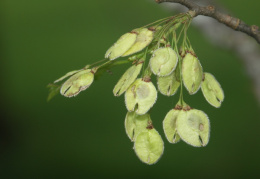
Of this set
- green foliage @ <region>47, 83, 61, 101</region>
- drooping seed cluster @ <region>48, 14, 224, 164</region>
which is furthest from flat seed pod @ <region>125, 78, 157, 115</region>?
green foliage @ <region>47, 83, 61, 101</region>

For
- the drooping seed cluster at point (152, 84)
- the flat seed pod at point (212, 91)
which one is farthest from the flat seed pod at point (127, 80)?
the flat seed pod at point (212, 91)

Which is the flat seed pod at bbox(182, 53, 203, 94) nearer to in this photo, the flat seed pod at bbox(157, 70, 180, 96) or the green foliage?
the flat seed pod at bbox(157, 70, 180, 96)

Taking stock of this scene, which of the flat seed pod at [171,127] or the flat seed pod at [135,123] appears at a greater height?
the flat seed pod at [135,123]

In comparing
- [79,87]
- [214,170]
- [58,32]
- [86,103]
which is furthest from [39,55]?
[79,87]

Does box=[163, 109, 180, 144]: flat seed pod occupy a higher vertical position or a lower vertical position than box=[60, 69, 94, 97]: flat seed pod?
lower

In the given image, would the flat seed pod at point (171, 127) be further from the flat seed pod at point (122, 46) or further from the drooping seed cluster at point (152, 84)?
the flat seed pod at point (122, 46)

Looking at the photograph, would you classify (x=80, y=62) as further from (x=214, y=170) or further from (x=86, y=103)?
(x=214, y=170)

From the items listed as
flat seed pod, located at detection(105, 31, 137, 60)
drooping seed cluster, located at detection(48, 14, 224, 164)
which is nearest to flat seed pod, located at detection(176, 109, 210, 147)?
drooping seed cluster, located at detection(48, 14, 224, 164)

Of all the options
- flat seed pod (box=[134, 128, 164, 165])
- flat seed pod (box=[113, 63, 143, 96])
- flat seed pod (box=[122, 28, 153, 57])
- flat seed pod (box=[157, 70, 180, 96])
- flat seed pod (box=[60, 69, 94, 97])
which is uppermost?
flat seed pod (box=[122, 28, 153, 57])
